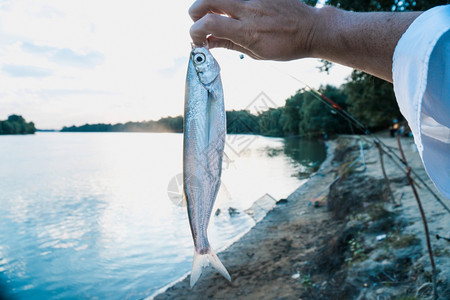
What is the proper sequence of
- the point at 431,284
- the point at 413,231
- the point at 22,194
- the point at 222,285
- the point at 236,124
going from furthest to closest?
the point at 22,194 < the point at 222,285 < the point at 413,231 < the point at 431,284 < the point at 236,124

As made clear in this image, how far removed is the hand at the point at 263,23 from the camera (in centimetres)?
140

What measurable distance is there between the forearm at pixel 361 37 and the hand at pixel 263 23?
6cm

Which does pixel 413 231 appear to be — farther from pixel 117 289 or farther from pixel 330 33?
pixel 117 289

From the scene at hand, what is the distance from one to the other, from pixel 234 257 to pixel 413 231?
5272 millimetres

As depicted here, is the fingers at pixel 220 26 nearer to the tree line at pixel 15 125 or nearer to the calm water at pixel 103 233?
the calm water at pixel 103 233

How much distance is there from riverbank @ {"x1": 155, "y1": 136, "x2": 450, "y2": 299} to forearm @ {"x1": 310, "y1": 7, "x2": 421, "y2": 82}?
4.37m

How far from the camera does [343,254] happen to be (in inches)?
294

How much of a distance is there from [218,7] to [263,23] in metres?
0.22

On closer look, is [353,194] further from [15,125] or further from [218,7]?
[15,125]

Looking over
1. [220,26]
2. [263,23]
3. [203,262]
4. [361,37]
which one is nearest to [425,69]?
[361,37]

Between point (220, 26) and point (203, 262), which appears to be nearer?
point (220, 26)

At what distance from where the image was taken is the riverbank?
5320 mm

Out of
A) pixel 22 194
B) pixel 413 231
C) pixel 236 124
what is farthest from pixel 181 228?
pixel 22 194

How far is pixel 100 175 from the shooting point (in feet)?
105
